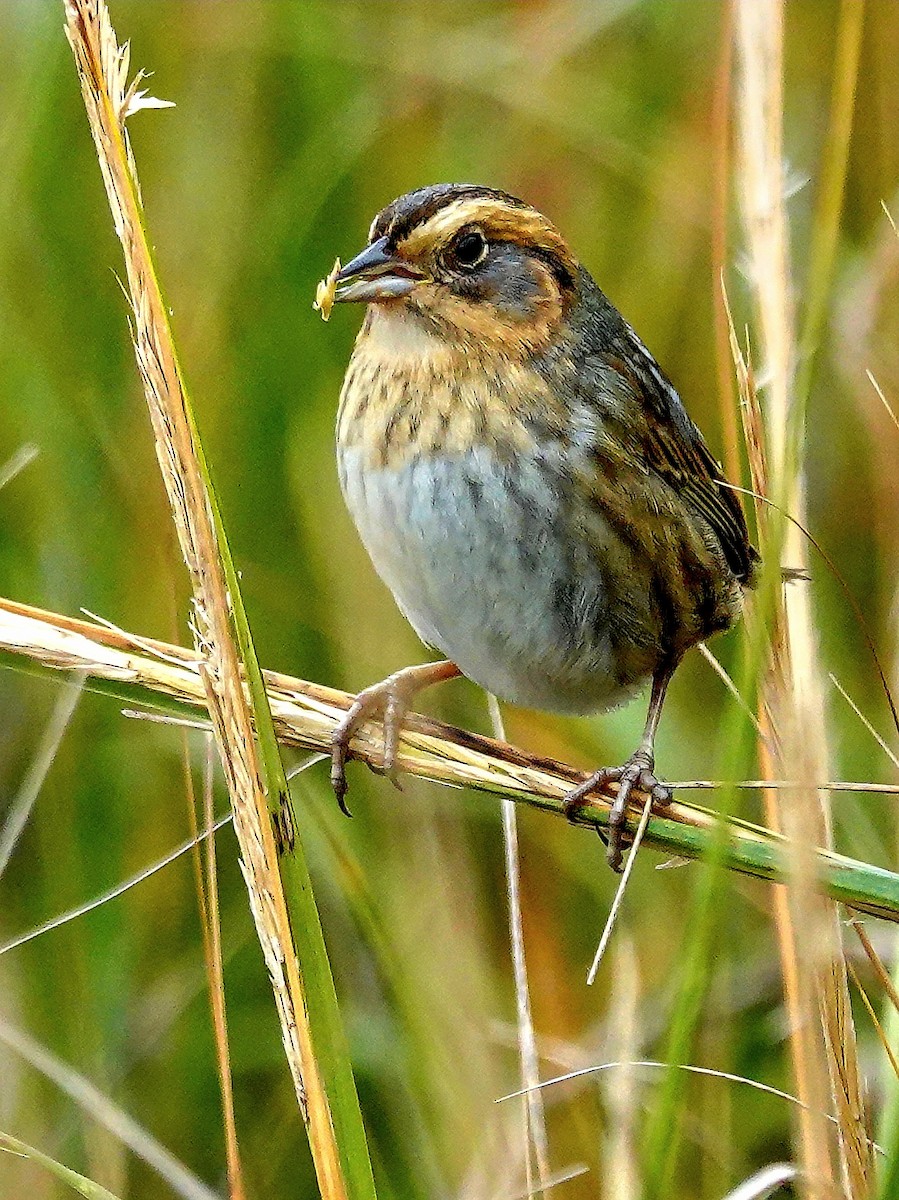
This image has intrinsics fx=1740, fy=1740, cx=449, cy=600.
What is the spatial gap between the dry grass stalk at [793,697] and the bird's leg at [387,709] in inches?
16.1

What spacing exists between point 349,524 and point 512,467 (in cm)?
85

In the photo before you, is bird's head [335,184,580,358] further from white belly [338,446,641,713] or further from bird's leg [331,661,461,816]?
bird's leg [331,661,461,816]

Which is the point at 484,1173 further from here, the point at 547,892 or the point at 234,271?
the point at 234,271

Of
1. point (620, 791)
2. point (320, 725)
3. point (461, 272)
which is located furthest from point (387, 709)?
point (461, 272)

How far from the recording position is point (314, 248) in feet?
9.81

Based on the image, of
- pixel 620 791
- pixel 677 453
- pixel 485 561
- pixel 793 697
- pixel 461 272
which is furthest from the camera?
pixel 677 453

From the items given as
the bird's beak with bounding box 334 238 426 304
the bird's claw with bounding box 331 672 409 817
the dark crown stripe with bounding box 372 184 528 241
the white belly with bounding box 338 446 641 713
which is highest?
the dark crown stripe with bounding box 372 184 528 241

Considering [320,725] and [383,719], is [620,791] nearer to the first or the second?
[383,719]

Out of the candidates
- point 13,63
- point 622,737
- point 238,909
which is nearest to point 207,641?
point 238,909

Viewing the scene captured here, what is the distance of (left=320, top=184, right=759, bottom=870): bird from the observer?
227cm

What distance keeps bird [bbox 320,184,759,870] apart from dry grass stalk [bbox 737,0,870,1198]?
1.23 ft

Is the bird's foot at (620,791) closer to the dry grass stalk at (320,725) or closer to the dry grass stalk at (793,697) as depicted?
the dry grass stalk at (320,725)

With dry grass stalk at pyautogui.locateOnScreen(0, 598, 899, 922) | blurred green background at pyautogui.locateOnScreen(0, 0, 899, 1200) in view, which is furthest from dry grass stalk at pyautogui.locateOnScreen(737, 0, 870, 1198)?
blurred green background at pyautogui.locateOnScreen(0, 0, 899, 1200)

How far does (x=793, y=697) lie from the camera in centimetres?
159
